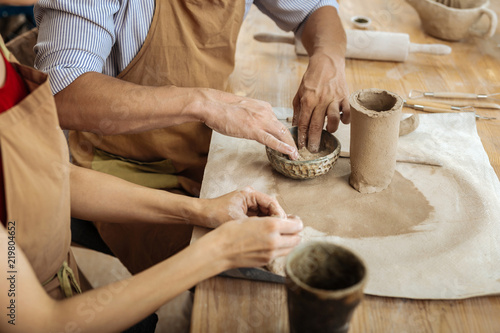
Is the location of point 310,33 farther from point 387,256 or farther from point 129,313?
point 129,313

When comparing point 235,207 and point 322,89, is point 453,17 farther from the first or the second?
point 235,207

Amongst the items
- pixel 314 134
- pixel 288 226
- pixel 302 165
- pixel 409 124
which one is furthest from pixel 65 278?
pixel 409 124

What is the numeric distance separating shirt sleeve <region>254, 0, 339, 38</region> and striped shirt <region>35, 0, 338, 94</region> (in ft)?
1.89

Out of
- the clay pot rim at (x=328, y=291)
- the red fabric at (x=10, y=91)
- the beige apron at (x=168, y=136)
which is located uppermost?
the red fabric at (x=10, y=91)

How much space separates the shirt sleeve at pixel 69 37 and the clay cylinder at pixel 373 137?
0.81 m

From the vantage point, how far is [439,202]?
1244 mm

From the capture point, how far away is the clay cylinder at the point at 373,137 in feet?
3.83

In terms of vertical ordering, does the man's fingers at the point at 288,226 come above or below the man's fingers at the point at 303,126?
above

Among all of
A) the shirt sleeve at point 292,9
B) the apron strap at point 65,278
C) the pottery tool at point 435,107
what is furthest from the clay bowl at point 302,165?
the shirt sleeve at point 292,9

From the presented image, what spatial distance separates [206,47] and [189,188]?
0.51m

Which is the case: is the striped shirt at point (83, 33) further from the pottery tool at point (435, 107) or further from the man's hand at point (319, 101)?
the pottery tool at point (435, 107)

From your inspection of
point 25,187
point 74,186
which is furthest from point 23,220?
point 74,186

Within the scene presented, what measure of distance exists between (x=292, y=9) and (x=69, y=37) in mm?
904

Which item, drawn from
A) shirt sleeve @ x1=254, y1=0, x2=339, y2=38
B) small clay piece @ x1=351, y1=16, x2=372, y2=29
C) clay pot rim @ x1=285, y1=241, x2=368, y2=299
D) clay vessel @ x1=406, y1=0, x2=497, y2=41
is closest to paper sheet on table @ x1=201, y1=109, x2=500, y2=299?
clay pot rim @ x1=285, y1=241, x2=368, y2=299
